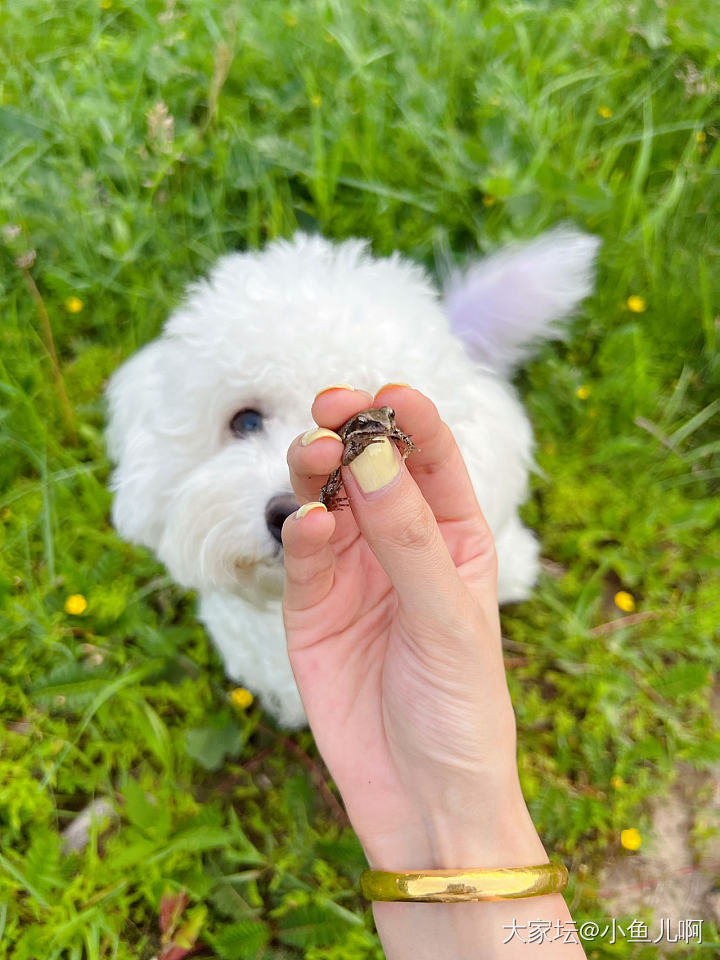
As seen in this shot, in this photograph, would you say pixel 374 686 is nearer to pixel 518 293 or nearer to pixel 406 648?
pixel 406 648

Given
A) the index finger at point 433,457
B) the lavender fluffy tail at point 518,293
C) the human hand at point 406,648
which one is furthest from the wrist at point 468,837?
the lavender fluffy tail at point 518,293

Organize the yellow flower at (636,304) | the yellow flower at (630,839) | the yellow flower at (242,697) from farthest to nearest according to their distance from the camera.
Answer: the yellow flower at (636,304)
the yellow flower at (242,697)
the yellow flower at (630,839)

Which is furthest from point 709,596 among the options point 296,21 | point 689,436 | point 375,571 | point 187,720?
point 296,21

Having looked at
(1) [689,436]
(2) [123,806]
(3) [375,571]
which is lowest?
(2) [123,806]

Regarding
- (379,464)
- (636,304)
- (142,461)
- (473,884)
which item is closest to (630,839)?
(473,884)

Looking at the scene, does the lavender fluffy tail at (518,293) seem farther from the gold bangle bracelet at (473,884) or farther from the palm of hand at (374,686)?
the gold bangle bracelet at (473,884)

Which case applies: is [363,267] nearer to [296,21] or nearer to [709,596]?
[709,596]
